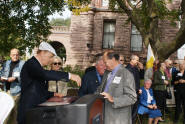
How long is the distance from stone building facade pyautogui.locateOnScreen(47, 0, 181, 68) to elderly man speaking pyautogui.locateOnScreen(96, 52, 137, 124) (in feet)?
66.3

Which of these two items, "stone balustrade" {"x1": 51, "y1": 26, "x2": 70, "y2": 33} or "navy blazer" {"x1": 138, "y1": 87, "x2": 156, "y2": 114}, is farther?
"stone balustrade" {"x1": 51, "y1": 26, "x2": 70, "y2": 33}

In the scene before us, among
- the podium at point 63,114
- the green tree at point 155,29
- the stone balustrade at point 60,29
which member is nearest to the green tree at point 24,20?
the green tree at point 155,29

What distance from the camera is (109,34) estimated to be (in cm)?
2466

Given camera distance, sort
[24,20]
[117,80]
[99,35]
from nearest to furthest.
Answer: [117,80] < [24,20] < [99,35]

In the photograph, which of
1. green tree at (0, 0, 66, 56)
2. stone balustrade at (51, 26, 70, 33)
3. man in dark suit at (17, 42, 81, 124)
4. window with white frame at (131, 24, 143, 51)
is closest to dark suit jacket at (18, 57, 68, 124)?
man in dark suit at (17, 42, 81, 124)

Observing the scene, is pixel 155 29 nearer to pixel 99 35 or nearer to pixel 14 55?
pixel 14 55

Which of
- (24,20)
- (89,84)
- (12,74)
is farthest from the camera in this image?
(24,20)

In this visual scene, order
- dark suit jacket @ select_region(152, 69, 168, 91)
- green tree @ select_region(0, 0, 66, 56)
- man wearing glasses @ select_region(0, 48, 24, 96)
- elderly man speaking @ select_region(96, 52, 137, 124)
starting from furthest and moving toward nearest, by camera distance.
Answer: green tree @ select_region(0, 0, 66, 56) → dark suit jacket @ select_region(152, 69, 168, 91) → man wearing glasses @ select_region(0, 48, 24, 96) → elderly man speaking @ select_region(96, 52, 137, 124)

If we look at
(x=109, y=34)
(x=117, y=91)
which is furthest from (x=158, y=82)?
(x=109, y=34)

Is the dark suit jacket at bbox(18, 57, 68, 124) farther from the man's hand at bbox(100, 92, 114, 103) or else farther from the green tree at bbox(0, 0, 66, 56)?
the green tree at bbox(0, 0, 66, 56)

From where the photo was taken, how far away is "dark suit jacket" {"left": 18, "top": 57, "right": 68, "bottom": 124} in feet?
9.43

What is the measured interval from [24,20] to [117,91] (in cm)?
949

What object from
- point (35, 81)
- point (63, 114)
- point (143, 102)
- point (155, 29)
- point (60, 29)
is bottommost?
point (143, 102)

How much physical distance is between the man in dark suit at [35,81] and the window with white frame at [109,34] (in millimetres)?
21528
